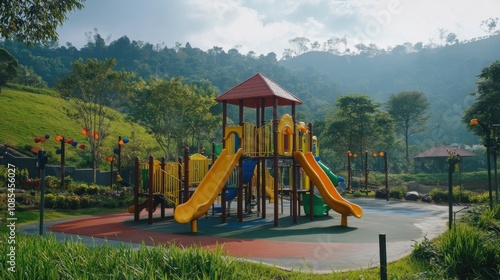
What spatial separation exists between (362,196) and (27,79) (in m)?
57.6

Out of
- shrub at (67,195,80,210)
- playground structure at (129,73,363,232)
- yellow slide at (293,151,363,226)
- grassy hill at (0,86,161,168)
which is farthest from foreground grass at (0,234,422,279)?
grassy hill at (0,86,161,168)

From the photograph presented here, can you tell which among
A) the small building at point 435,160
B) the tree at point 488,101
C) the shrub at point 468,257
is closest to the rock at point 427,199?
the tree at point 488,101

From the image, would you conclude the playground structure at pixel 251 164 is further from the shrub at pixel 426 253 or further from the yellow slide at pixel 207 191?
the shrub at pixel 426 253

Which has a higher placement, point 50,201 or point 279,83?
point 279,83

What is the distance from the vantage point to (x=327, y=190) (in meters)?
15.4

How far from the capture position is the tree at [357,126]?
53281mm

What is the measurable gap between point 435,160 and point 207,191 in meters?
59.2

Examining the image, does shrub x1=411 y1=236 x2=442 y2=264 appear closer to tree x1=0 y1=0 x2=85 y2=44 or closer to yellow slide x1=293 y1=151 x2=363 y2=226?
yellow slide x1=293 y1=151 x2=363 y2=226

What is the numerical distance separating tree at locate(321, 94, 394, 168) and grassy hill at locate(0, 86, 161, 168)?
23435mm

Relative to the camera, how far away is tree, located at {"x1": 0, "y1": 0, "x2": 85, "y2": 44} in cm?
1283

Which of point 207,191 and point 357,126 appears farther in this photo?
point 357,126

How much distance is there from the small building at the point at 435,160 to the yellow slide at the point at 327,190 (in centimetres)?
4316

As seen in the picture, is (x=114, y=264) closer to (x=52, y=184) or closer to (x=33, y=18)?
(x=33, y=18)

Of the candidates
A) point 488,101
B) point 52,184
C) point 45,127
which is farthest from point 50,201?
point 488,101
